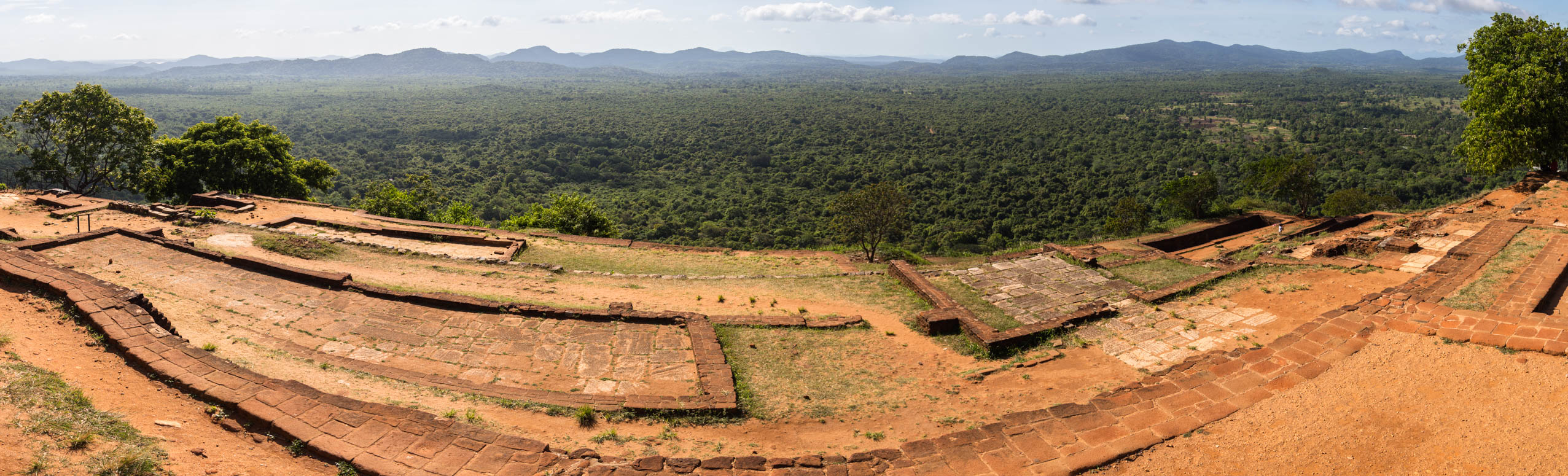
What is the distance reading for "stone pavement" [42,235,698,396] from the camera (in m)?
9.00

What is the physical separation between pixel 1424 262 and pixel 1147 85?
181026 mm

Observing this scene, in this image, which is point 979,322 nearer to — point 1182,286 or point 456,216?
point 1182,286

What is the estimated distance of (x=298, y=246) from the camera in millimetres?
15688

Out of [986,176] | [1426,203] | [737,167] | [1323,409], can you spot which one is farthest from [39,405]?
[737,167]

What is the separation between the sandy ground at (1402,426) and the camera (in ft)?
20.1

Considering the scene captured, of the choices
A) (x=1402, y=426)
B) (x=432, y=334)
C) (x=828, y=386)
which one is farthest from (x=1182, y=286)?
(x=432, y=334)

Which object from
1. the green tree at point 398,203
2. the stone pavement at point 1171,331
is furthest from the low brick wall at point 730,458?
the green tree at point 398,203

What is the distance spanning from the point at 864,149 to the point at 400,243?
73874 millimetres

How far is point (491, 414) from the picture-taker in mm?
7625

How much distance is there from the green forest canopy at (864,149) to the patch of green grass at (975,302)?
9659mm

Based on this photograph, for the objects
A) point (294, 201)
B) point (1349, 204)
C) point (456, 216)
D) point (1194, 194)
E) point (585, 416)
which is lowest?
point (585, 416)

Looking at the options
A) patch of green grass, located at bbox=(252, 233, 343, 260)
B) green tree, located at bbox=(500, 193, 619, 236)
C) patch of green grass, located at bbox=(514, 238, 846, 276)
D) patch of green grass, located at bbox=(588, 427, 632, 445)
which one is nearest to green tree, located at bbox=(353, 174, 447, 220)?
green tree, located at bbox=(500, 193, 619, 236)

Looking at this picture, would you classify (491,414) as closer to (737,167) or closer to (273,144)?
(273,144)

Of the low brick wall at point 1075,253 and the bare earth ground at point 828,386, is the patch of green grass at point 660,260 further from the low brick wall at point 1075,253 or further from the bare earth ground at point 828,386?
the low brick wall at point 1075,253
